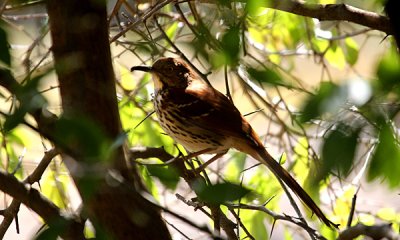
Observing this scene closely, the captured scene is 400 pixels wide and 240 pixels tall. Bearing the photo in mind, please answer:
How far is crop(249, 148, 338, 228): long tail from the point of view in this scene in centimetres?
203

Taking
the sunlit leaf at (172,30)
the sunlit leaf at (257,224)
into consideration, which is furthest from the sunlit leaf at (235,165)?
the sunlit leaf at (172,30)

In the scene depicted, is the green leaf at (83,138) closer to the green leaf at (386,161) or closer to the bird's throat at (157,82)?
the green leaf at (386,161)

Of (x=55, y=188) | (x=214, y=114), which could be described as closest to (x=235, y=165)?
(x=214, y=114)

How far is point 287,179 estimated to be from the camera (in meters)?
2.24

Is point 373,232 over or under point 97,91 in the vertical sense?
under

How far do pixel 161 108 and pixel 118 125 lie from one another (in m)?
1.44

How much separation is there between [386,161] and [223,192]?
0.16m

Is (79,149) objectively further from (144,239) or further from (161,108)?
(161,108)

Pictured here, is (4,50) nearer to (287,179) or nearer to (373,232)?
(373,232)

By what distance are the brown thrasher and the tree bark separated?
45.3 inches

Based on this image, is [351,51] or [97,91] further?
[351,51]

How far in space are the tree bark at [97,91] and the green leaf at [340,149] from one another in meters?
0.46

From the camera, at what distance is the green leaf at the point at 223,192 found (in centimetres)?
69

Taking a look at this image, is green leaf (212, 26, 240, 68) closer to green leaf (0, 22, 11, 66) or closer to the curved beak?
green leaf (0, 22, 11, 66)
